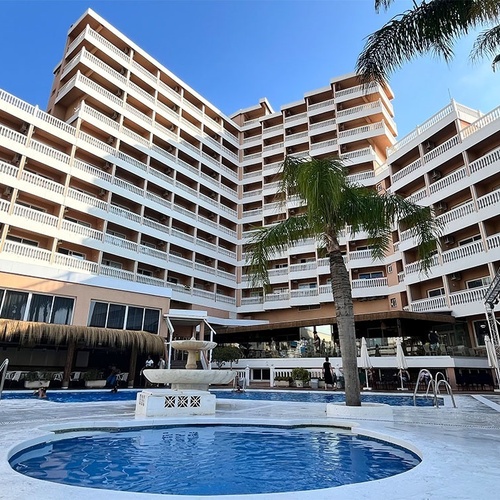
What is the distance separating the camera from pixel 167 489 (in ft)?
13.2

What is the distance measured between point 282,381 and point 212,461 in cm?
1858

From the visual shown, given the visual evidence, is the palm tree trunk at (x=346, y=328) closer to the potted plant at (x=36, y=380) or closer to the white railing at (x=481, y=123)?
the potted plant at (x=36, y=380)

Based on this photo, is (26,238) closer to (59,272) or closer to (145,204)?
(59,272)

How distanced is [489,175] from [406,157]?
825cm

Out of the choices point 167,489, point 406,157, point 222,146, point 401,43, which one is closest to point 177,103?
point 222,146

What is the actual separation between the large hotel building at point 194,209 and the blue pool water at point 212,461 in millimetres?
13518

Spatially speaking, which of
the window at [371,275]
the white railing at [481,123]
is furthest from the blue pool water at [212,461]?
the window at [371,275]

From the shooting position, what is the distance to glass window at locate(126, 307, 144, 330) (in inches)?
906

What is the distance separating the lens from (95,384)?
20938 millimetres

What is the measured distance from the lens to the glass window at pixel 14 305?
1830 centimetres

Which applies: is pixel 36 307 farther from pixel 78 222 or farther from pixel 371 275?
pixel 371 275

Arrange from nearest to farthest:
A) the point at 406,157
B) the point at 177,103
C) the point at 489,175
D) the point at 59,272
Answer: the point at 59,272, the point at 489,175, the point at 406,157, the point at 177,103

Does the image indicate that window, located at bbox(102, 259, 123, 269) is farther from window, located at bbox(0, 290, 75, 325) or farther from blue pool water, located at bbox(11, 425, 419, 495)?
blue pool water, located at bbox(11, 425, 419, 495)

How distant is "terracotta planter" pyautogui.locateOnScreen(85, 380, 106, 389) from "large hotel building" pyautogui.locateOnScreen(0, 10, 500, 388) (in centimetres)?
229
